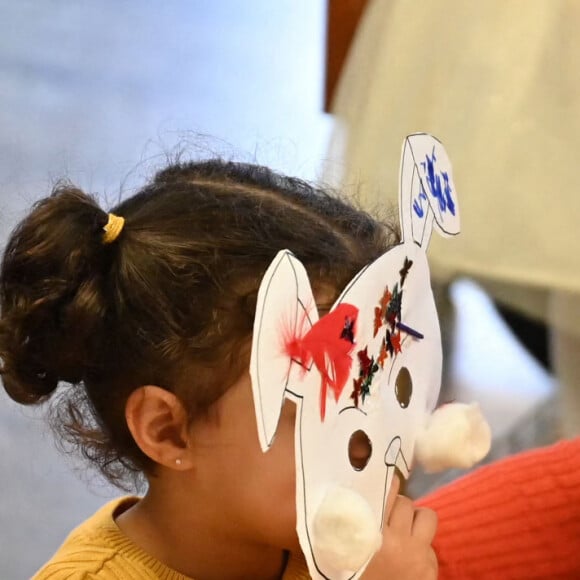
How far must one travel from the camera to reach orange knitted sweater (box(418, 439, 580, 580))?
2.76ft

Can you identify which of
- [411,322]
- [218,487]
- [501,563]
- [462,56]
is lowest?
[501,563]

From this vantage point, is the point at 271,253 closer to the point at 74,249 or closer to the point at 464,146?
the point at 74,249

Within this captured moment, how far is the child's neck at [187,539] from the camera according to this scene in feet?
2.28

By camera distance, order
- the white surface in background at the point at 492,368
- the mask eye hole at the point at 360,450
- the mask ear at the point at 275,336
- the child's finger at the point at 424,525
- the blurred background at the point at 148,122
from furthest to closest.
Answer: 1. the white surface in background at the point at 492,368
2. the blurred background at the point at 148,122
3. the child's finger at the point at 424,525
4. the mask eye hole at the point at 360,450
5. the mask ear at the point at 275,336

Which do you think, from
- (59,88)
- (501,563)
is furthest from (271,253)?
(59,88)

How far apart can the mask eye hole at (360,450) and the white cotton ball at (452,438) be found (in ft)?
0.23

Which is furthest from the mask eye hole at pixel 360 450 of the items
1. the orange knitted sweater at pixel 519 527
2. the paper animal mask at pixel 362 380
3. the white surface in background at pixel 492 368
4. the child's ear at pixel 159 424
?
the white surface in background at pixel 492 368

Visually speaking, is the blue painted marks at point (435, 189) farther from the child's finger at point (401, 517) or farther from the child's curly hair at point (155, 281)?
the child's finger at point (401, 517)

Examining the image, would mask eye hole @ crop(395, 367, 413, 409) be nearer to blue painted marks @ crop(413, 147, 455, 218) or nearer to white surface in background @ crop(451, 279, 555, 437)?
blue painted marks @ crop(413, 147, 455, 218)

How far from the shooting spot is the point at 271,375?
1.63 feet

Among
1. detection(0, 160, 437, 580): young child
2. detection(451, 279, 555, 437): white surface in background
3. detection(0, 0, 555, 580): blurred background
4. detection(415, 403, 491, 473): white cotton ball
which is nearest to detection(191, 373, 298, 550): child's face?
detection(0, 160, 437, 580): young child

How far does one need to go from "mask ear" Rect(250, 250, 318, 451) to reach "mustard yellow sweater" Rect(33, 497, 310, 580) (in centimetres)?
23

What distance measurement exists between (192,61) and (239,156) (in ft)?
5.67

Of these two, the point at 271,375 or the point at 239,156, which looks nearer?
the point at 271,375
